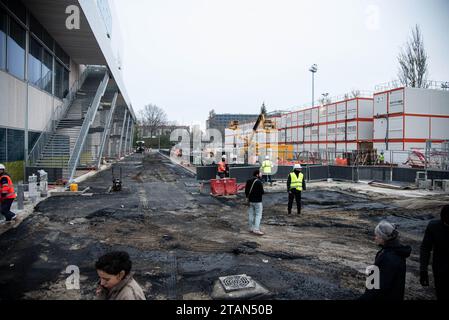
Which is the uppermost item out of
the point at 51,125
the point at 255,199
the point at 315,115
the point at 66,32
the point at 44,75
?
the point at 66,32

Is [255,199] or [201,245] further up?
[255,199]

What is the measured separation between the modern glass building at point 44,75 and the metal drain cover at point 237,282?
14608 millimetres

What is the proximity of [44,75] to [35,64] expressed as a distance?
68.2 inches

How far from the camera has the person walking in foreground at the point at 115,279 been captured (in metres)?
2.95

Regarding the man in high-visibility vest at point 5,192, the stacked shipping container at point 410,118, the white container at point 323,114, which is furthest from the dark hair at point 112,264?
the white container at point 323,114

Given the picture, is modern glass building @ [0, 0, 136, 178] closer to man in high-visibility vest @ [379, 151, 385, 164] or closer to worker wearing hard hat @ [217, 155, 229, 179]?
worker wearing hard hat @ [217, 155, 229, 179]

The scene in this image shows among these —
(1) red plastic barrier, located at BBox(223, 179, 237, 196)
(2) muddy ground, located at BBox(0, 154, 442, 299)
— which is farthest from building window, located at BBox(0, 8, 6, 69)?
(1) red plastic barrier, located at BBox(223, 179, 237, 196)

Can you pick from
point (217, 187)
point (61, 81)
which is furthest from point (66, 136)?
point (217, 187)

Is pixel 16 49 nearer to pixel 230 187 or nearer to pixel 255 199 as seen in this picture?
pixel 230 187

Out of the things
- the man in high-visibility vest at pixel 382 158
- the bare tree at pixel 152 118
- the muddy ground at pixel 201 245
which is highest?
the bare tree at pixel 152 118

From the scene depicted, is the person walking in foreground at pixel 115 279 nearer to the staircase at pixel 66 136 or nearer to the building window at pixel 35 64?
the staircase at pixel 66 136

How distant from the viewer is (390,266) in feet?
11.7

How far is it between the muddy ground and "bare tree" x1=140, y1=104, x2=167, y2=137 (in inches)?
4225
